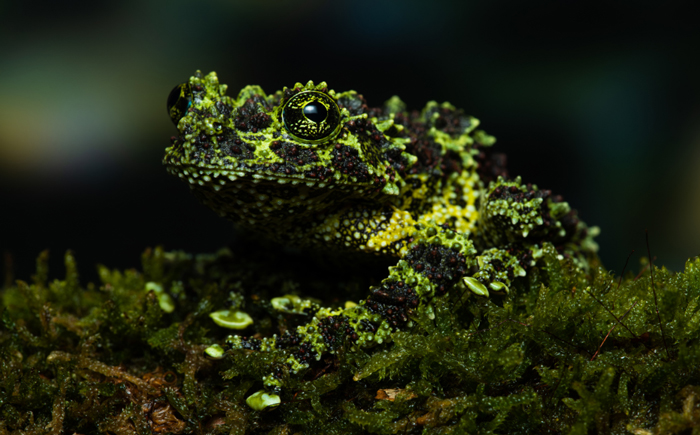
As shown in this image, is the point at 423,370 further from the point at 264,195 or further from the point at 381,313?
the point at 264,195

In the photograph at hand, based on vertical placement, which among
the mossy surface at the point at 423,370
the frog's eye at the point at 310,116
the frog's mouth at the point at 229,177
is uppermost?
the frog's eye at the point at 310,116

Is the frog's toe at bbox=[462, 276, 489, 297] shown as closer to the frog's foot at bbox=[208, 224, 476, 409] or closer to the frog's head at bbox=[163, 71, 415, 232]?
the frog's foot at bbox=[208, 224, 476, 409]

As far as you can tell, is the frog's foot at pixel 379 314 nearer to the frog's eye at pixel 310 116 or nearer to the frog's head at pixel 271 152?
the frog's head at pixel 271 152

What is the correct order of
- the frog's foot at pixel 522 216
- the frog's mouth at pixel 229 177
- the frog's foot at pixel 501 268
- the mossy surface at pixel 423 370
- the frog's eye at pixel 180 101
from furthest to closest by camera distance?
the frog's foot at pixel 522 216, the frog's eye at pixel 180 101, the frog's foot at pixel 501 268, the frog's mouth at pixel 229 177, the mossy surface at pixel 423 370

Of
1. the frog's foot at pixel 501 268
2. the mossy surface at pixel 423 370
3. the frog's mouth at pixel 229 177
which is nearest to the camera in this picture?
the mossy surface at pixel 423 370

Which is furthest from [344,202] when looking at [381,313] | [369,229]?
[381,313]

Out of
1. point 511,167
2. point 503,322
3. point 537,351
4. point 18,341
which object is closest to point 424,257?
point 503,322

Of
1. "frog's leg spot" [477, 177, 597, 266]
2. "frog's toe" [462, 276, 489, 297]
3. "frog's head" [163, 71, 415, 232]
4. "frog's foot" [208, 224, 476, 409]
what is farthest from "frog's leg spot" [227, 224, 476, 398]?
"frog's head" [163, 71, 415, 232]

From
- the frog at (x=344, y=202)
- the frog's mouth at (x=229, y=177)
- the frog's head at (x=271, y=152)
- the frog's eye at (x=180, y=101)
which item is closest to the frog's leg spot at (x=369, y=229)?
the frog at (x=344, y=202)
